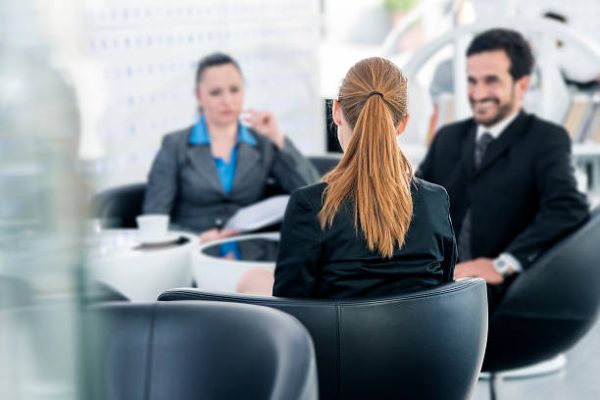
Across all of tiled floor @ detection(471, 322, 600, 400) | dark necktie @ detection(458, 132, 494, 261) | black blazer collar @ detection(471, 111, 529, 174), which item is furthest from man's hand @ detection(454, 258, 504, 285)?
tiled floor @ detection(471, 322, 600, 400)

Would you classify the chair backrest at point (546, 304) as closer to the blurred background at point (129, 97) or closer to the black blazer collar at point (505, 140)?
the black blazer collar at point (505, 140)

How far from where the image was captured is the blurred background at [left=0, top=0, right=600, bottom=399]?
55cm

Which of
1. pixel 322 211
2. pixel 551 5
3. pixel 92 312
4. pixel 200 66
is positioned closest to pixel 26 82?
pixel 92 312

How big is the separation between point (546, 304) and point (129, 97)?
243cm

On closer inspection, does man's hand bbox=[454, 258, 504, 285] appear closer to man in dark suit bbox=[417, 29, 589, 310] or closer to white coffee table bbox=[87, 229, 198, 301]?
man in dark suit bbox=[417, 29, 589, 310]

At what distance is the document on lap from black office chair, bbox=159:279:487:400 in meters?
1.48

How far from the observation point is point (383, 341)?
1690 millimetres

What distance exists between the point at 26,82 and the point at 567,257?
246 cm

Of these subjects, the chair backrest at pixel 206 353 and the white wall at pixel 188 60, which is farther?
the white wall at pixel 188 60

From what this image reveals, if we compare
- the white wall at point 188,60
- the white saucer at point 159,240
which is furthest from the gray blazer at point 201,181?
the white saucer at point 159,240

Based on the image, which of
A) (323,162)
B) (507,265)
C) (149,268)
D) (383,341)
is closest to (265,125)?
(323,162)

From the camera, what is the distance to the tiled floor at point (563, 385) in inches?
129

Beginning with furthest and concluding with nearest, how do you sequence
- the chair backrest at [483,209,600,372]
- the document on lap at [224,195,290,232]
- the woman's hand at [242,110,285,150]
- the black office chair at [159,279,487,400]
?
1. the woman's hand at [242,110,285,150]
2. the document on lap at [224,195,290,232]
3. the chair backrest at [483,209,600,372]
4. the black office chair at [159,279,487,400]

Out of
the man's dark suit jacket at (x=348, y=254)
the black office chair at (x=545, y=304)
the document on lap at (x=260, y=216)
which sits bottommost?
the black office chair at (x=545, y=304)
